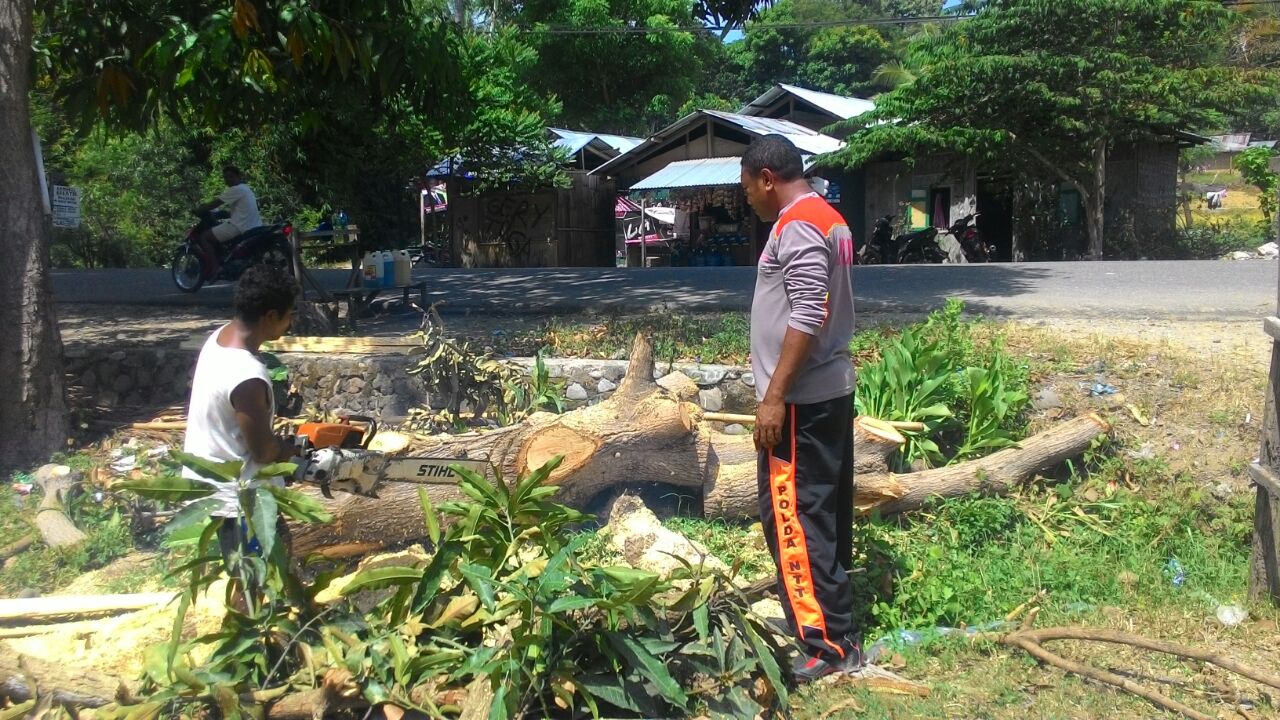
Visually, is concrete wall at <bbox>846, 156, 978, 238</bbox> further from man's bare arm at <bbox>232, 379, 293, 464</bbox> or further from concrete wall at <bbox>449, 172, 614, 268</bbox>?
man's bare arm at <bbox>232, 379, 293, 464</bbox>

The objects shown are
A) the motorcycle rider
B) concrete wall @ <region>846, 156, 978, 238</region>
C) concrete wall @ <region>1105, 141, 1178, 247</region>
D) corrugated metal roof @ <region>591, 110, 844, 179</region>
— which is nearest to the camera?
the motorcycle rider

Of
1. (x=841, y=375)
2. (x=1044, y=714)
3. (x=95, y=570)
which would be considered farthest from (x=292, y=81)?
(x=1044, y=714)

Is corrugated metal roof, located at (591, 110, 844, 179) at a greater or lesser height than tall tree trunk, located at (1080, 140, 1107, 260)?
greater

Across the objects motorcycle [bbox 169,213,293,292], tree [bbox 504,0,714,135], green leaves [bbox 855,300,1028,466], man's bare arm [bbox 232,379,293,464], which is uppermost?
tree [bbox 504,0,714,135]

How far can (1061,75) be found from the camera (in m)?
17.7

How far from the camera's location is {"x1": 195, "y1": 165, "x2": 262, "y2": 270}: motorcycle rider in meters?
10.1

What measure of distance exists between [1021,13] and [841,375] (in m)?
16.6

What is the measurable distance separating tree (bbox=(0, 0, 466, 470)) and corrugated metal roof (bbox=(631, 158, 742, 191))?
1217cm

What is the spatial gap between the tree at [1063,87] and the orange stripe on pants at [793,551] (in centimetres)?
1600

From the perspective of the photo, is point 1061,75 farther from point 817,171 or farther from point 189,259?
point 189,259

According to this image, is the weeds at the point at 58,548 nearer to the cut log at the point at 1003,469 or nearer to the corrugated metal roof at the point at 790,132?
the cut log at the point at 1003,469

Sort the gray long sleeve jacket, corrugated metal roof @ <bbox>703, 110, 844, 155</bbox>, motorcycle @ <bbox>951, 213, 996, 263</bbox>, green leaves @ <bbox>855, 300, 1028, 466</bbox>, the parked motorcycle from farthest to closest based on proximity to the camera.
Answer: corrugated metal roof @ <bbox>703, 110, 844, 155</bbox>, motorcycle @ <bbox>951, 213, 996, 263</bbox>, the parked motorcycle, green leaves @ <bbox>855, 300, 1028, 466</bbox>, the gray long sleeve jacket

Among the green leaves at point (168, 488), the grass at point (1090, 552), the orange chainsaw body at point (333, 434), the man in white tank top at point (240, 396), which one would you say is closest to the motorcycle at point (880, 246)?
the grass at point (1090, 552)

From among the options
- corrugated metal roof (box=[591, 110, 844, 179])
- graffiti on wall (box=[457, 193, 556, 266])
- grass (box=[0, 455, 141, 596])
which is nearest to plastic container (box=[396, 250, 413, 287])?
grass (box=[0, 455, 141, 596])
